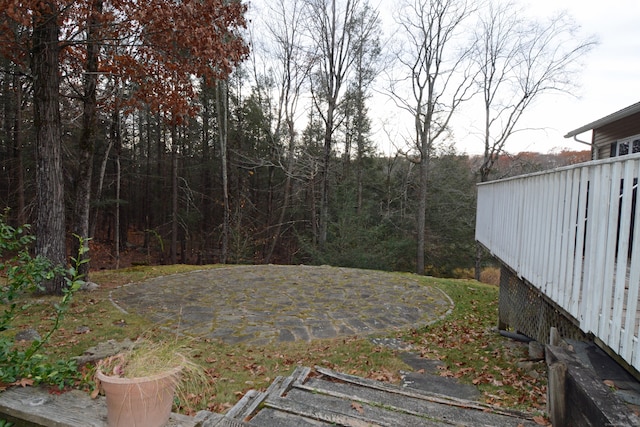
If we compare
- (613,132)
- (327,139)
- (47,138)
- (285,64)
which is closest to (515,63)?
(613,132)

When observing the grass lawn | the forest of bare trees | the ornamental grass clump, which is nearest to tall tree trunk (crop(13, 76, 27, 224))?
the forest of bare trees

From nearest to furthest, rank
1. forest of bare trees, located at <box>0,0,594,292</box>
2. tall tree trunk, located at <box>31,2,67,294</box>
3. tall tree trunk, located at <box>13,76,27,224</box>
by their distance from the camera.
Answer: tall tree trunk, located at <box>31,2,67,294</box>, tall tree trunk, located at <box>13,76,27,224</box>, forest of bare trees, located at <box>0,0,594,292</box>

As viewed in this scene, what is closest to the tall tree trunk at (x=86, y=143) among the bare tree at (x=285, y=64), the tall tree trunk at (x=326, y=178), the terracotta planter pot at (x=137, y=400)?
the terracotta planter pot at (x=137, y=400)

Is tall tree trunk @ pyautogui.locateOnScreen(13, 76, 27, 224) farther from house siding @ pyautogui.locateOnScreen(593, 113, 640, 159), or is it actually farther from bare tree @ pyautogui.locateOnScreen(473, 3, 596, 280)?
bare tree @ pyautogui.locateOnScreen(473, 3, 596, 280)

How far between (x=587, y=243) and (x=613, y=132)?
27.2 feet

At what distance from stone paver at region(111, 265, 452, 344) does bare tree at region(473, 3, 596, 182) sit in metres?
11.3

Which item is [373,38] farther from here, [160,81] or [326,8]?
[160,81]

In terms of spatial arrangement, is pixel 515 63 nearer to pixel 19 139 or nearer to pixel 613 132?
pixel 613 132

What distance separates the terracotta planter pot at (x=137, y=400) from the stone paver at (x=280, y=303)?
290 centimetres

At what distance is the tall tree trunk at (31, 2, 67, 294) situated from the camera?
5383 mm

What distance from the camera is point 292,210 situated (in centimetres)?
1694

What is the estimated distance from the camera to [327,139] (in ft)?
49.5

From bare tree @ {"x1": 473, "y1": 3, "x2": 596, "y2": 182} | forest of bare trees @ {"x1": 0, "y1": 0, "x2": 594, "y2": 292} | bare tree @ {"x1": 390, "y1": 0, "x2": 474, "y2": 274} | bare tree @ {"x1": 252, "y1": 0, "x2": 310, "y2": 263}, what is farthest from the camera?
bare tree @ {"x1": 390, "y1": 0, "x2": 474, "y2": 274}

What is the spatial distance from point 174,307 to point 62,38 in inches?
189
